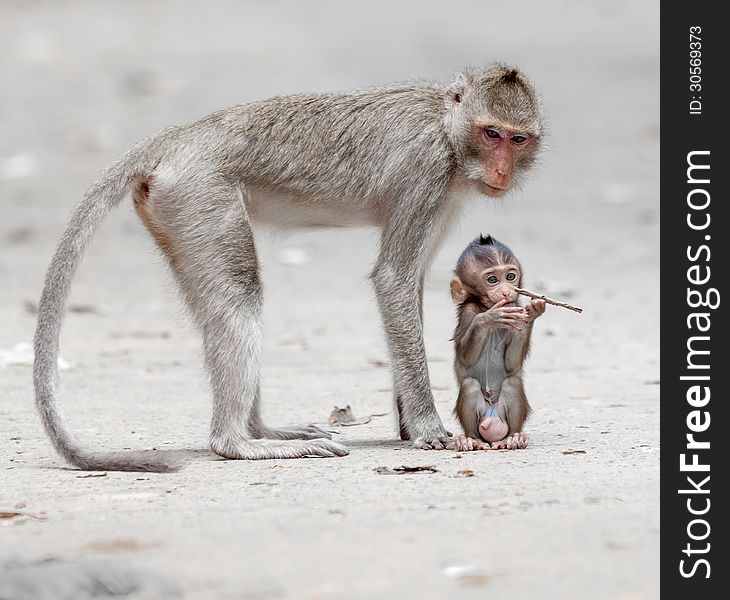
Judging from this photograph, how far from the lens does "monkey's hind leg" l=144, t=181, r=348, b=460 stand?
22.5 feet

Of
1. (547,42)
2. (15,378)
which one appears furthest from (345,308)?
(547,42)

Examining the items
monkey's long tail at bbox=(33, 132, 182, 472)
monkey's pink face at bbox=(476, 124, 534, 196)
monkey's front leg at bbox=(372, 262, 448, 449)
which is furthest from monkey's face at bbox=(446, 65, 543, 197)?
monkey's long tail at bbox=(33, 132, 182, 472)

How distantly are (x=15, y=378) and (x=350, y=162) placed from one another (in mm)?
3151

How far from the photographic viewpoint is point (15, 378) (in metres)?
9.25

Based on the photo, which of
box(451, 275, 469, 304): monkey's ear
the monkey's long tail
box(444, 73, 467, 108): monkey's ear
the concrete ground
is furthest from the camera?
box(444, 73, 467, 108): monkey's ear

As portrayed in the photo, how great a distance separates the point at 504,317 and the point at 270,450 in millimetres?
1318

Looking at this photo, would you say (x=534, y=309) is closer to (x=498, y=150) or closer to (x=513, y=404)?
(x=513, y=404)

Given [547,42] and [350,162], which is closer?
[350,162]

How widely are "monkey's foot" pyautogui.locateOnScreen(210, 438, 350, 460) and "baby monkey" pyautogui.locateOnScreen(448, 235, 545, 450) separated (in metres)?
0.61

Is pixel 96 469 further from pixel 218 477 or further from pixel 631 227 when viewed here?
pixel 631 227

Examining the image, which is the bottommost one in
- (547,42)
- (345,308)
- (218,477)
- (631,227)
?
(218,477)

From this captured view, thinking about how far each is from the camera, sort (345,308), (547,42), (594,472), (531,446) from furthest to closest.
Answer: (547,42) < (345,308) < (531,446) < (594,472)

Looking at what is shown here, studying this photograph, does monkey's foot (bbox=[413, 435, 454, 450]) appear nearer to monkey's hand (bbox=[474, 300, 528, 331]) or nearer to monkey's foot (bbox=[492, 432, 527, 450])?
monkey's foot (bbox=[492, 432, 527, 450])

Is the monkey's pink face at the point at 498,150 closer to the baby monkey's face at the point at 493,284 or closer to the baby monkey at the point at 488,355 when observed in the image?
the baby monkey at the point at 488,355
